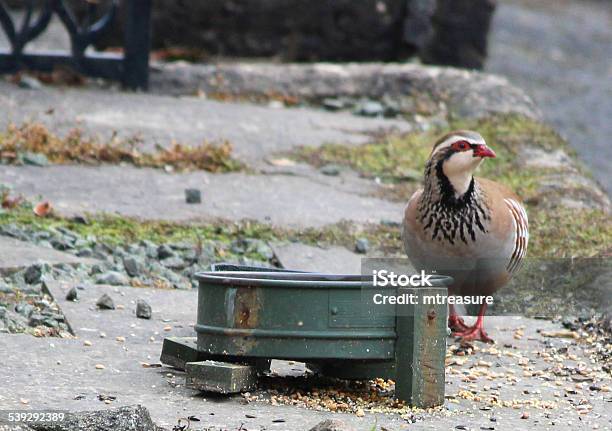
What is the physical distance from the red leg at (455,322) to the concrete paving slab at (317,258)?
0.62m

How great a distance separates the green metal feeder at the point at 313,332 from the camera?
370cm

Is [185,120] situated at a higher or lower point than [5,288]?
higher

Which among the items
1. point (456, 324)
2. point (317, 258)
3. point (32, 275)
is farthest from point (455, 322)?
point (32, 275)

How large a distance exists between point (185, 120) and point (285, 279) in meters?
4.18

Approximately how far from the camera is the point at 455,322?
201 inches

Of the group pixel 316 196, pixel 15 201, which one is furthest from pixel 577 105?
pixel 15 201

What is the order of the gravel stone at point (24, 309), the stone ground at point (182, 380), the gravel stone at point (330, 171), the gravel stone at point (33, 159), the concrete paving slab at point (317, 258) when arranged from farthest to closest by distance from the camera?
the gravel stone at point (330, 171)
the gravel stone at point (33, 159)
the concrete paving slab at point (317, 258)
the gravel stone at point (24, 309)
the stone ground at point (182, 380)

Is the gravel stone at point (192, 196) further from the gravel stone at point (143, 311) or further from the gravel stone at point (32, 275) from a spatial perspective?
the gravel stone at point (143, 311)

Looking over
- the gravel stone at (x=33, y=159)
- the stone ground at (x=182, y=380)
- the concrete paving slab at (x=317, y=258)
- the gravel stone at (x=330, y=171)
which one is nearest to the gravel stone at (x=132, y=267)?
the stone ground at (x=182, y=380)

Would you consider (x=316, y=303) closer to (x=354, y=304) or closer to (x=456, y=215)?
(x=354, y=304)

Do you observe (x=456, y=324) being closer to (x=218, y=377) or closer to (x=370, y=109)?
(x=218, y=377)

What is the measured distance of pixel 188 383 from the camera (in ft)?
12.4

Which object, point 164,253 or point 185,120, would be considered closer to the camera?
point 164,253

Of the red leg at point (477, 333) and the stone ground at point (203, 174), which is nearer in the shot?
the red leg at point (477, 333)
